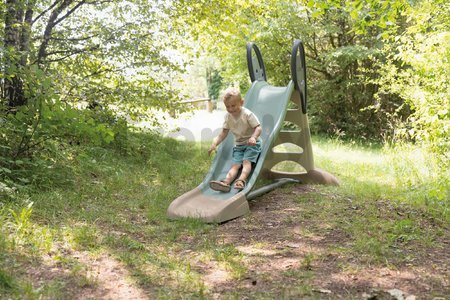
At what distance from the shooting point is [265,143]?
523cm

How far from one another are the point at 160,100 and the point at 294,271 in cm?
430

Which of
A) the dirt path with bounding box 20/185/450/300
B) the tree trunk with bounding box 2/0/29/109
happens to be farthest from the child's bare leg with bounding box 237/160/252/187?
the tree trunk with bounding box 2/0/29/109

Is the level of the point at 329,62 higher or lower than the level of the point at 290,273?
higher

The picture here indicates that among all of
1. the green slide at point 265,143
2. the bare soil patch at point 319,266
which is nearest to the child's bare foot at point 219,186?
the green slide at point 265,143

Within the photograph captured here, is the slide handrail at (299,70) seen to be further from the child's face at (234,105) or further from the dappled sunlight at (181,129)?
the dappled sunlight at (181,129)

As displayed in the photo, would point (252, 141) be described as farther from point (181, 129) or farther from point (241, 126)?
point (181, 129)

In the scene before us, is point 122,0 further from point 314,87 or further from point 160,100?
point 314,87

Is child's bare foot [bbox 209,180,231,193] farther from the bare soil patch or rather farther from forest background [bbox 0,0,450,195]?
forest background [bbox 0,0,450,195]

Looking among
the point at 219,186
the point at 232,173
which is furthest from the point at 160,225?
the point at 232,173

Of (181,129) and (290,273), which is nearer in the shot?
(290,273)

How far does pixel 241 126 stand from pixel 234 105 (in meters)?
0.27

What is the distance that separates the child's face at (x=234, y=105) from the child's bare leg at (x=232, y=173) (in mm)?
634

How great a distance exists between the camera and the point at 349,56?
36.5 feet

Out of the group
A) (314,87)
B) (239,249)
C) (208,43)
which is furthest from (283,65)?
(239,249)
